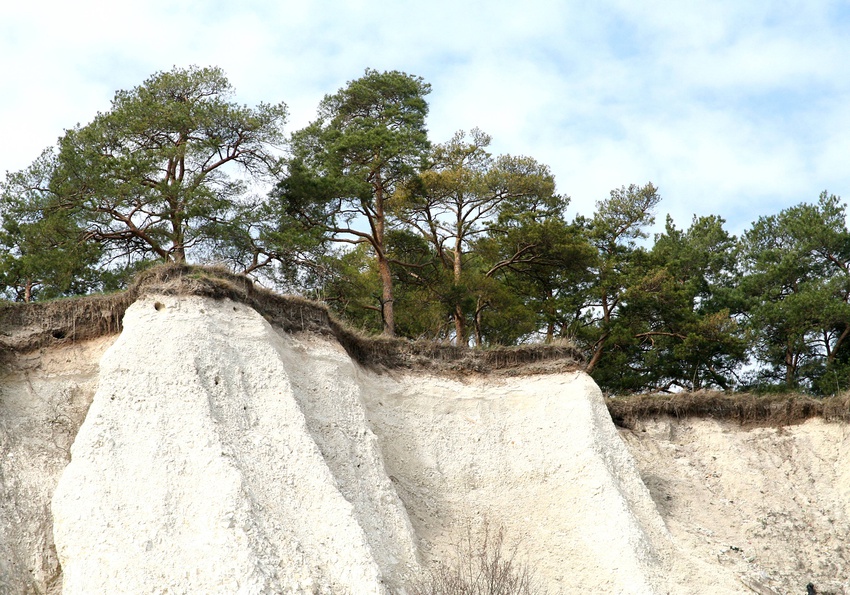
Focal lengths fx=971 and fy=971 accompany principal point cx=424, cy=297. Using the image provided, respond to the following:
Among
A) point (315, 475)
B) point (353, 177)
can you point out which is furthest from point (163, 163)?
point (315, 475)

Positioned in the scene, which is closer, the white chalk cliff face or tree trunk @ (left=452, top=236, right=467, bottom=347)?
the white chalk cliff face

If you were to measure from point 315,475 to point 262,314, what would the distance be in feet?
18.5

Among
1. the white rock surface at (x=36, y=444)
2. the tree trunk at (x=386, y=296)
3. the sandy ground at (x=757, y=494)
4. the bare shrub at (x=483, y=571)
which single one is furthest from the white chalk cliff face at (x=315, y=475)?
the tree trunk at (x=386, y=296)

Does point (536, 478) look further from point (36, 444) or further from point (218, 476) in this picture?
point (36, 444)

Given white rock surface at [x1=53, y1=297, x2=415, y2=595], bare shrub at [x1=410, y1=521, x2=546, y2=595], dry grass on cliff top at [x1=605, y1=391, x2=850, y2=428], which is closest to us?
white rock surface at [x1=53, y1=297, x2=415, y2=595]

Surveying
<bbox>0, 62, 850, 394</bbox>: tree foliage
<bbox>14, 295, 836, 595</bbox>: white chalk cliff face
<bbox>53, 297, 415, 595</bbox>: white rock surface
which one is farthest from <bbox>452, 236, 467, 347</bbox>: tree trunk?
<bbox>53, 297, 415, 595</bbox>: white rock surface

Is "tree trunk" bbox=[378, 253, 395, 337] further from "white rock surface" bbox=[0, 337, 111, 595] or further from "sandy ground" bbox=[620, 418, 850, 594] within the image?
"white rock surface" bbox=[0, 337, 111, 595]

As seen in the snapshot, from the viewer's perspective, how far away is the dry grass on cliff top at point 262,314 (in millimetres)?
22266

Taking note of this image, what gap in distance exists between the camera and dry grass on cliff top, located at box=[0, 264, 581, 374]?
22266 mm

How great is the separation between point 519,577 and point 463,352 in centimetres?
823

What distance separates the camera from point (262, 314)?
2322 centimetres

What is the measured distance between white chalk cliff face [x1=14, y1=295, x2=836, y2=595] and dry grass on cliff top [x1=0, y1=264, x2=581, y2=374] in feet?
1.49

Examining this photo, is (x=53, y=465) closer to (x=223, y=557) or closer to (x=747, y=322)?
(x=223, y=557)

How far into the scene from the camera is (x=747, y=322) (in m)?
39.5
